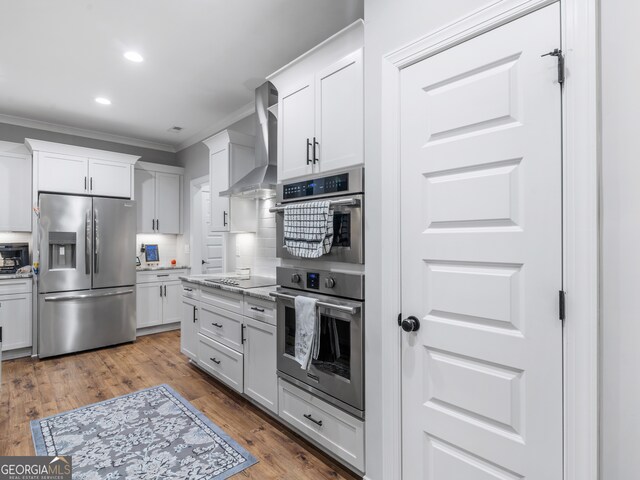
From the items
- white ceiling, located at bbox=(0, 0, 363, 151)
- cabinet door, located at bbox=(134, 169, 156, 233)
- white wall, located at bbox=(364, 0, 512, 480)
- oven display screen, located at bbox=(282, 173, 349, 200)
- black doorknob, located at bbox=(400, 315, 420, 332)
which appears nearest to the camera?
black doorknob, located at bbox=(400, 315, 420, 332)

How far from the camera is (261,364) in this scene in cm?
259

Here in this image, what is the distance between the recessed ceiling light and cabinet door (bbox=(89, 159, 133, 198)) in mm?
2042

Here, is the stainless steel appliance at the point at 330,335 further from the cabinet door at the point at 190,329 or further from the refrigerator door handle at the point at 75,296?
the refrigerator door handle at the point at 75,296

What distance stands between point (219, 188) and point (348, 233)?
2302 millimetres

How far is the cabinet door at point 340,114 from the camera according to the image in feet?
6.19

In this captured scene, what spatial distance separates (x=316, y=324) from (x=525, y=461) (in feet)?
3.81

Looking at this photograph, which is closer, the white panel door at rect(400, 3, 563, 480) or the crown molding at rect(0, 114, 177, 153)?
the white panel door at rect(400, 3, 563, 480)

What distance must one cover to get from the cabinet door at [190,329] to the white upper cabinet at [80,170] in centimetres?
202

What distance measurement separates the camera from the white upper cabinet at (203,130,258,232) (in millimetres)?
3662

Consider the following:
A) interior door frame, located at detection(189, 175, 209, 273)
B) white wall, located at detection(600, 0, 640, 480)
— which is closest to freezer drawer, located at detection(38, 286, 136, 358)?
interior door frame, located at detection(189, 175, 209, 273)

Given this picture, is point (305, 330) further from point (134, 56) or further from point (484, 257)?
→ point (134, 56)

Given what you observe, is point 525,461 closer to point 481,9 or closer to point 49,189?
point 481,9

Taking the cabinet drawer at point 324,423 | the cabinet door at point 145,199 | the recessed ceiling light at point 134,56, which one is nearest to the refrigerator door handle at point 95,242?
the cabinet door at point 145,199

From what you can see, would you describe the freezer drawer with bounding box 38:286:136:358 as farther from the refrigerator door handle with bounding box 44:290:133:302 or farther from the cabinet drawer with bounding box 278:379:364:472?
the cabinet drawer with bounding box 278:379:364:472
